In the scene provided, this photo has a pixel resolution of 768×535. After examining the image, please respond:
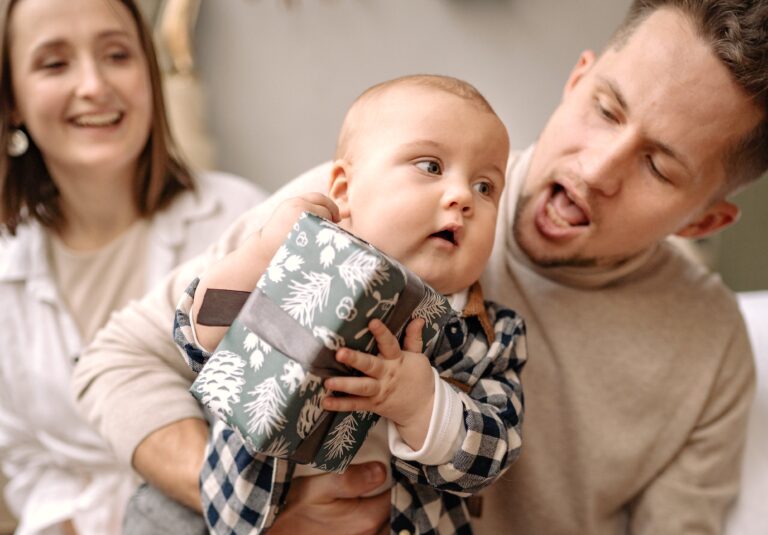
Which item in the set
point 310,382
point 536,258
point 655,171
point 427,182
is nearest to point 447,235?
point 427,182

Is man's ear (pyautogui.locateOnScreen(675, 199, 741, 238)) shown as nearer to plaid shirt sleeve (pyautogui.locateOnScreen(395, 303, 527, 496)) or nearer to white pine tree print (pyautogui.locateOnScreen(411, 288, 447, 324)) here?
plaid shirt sleeve (pyautogui.locateOnScreen(395, 303, 527, 496))

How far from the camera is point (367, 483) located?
3.18 ft

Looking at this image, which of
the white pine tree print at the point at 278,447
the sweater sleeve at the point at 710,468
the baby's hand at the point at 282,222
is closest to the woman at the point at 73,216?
the baby's hand at the point at 282,222

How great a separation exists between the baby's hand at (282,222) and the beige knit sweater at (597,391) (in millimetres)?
418

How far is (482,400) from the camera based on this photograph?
2.93 feet

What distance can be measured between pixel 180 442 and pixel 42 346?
77 centimetres

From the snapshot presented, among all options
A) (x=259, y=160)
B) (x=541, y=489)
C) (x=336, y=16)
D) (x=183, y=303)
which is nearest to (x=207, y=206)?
(x=259, y=160)

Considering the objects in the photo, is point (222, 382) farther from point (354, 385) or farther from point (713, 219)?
point (713, 219)

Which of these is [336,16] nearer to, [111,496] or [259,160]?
[259,160]

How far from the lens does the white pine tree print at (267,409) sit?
0.69 metres

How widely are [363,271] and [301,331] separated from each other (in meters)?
0.09

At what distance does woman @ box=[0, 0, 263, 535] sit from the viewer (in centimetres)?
158

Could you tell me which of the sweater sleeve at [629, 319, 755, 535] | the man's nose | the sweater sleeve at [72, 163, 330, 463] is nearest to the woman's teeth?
the sweater sleeve at [72, 163, 330, 463]

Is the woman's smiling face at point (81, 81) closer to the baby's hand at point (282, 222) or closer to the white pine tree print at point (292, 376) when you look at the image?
the baby's hand at point (282, 222)
